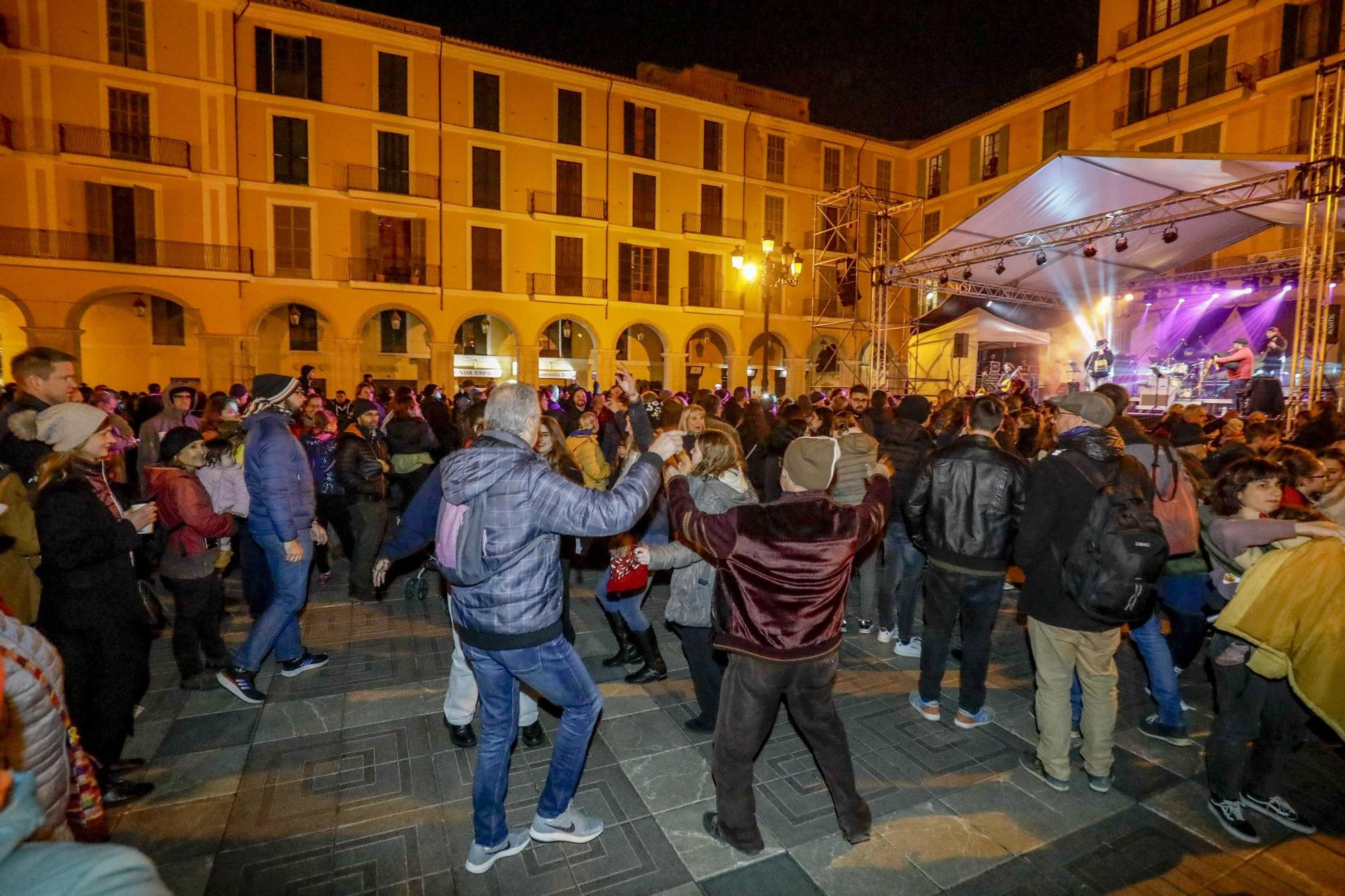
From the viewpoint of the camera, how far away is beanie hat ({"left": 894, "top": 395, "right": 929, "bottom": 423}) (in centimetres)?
515

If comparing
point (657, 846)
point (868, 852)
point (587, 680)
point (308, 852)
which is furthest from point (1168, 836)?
point (308, 852)

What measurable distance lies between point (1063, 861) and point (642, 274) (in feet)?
76.0

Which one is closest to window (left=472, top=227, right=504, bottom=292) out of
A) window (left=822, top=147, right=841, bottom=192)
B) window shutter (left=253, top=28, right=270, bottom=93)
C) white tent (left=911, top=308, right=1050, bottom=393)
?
window shutter (left=253, top=28, right=270, bottom=93)

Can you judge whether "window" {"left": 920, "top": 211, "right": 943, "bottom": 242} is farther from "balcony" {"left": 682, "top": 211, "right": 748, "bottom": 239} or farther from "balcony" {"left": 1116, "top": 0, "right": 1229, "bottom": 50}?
"balcony" {"left": 682, "top": 211, "right": 748, "bottom": 239}

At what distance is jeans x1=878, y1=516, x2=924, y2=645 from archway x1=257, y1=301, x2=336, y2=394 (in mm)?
20433

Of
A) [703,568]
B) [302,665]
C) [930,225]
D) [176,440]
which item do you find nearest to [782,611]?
[703,568]

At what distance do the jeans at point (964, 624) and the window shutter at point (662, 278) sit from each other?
21606mm

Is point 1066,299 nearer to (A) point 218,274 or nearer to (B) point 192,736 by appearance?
(B) point 192,736

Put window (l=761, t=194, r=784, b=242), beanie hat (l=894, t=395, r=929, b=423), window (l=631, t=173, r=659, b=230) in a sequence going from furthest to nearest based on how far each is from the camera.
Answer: window (l=761, t=194, r=784, b=242) < window (l=631, t=173, r=659, b=230) < beanie hat (l=894, t=395, r=929, b=423)

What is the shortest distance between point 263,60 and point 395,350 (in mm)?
9339

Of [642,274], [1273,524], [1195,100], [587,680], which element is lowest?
[587,680]

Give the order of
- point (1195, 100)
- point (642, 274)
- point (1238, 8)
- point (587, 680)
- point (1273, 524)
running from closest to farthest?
point (587, 680), point (1273, 524), point (1238, 8), point (1195, 100), point (642, 274)

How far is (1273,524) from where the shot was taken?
2809 millimetres

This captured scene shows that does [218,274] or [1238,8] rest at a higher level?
[1238,8]
